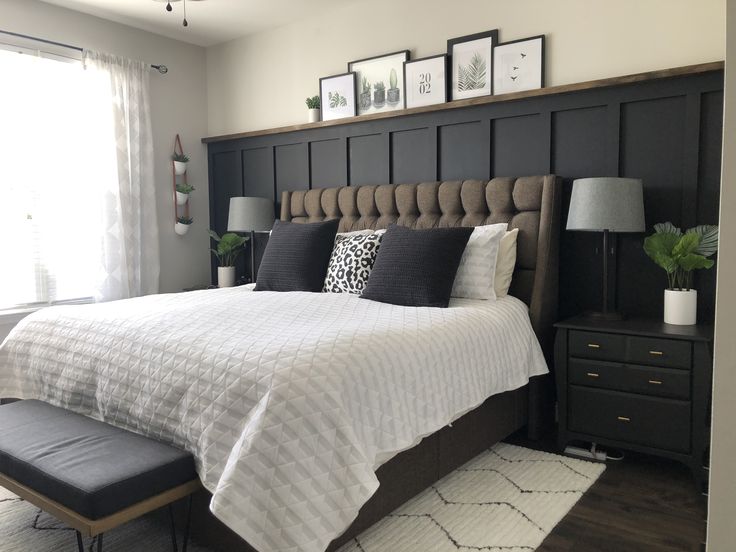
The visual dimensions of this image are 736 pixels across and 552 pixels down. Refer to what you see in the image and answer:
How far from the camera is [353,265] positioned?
344cm

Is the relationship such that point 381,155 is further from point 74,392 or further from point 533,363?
point 74,392

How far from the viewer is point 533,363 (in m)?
3.06

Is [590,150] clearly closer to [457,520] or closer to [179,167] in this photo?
[457,520]

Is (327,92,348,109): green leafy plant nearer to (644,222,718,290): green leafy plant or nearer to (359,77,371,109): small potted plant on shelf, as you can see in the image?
(359,77,371,109): small potted plant on shelf

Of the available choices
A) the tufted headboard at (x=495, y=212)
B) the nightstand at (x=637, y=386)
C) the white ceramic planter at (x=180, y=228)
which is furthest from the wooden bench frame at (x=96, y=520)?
the white ceramic planter at (x=180, y=228)

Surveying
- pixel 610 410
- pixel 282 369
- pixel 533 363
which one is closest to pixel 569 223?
pixel 533 363

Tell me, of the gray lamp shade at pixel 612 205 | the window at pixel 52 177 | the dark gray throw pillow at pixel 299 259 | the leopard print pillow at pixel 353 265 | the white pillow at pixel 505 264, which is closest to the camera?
the gray lamp shade at pixel 612 205

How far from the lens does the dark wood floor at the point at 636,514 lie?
2.18 meters

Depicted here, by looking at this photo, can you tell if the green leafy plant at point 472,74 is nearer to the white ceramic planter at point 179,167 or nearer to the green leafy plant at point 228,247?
the green leafy plant at point 228,247

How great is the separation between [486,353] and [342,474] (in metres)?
1.10

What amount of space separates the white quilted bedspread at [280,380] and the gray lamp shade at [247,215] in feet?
5.31

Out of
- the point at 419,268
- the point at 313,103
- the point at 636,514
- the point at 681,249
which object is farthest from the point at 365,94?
the point at 636,514

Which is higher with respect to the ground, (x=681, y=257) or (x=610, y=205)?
(x=610, y=205)

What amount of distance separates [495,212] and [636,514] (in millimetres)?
1749
